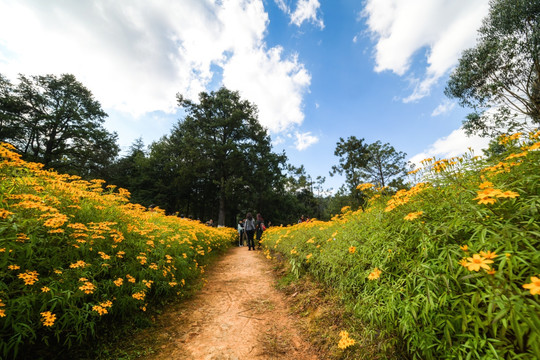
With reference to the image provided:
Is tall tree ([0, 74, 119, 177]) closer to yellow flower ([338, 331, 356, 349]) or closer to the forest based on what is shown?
the forest

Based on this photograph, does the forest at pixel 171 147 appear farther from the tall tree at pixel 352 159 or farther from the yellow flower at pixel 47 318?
the yellow flower at pixel 47 318

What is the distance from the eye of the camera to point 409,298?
1467mm

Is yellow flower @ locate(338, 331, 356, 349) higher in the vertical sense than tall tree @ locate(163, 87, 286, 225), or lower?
lower

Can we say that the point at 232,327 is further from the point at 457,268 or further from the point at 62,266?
the point at 457,268

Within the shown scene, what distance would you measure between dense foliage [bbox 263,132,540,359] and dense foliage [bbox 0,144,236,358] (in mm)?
2434

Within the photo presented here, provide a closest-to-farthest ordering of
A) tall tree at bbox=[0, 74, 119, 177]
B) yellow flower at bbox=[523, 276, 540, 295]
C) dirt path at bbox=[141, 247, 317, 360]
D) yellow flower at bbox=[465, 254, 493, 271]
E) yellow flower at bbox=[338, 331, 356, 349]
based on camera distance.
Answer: yellow flower at bbox=[523, 276, 540, 295], yellow flower at bbox=[465, 254, 493, 271], yellow flower at bbox=[338, 331, 356, 349], dirt path at bbox=[141, 247, 317, 360], tall tree at bbox=[0, 74, 119, 177]

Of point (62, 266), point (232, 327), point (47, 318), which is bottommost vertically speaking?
point (232, 327)

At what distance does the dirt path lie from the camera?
7.27 feet

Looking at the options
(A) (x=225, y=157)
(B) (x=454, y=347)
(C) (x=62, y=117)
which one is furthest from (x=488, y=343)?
(C) (x=62, y=117)

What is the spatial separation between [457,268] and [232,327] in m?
2.62

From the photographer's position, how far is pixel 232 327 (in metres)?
2.74

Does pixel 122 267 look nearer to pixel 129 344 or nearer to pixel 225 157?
pixel 129 344

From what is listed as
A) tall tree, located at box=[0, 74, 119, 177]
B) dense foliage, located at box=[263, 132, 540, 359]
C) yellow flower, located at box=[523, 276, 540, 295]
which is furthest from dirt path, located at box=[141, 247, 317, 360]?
tall tree, located at box=[0, 74, 119, 177]

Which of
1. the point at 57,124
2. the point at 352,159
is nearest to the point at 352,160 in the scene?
the point at 352,159
